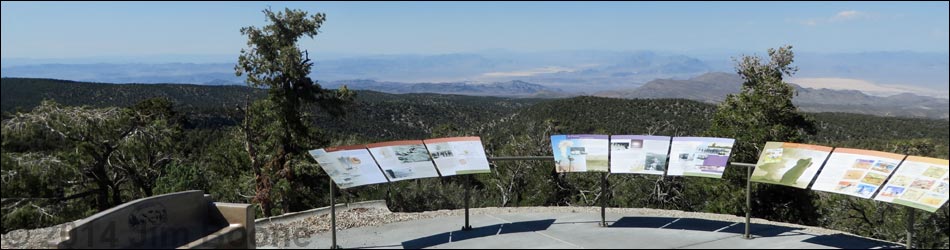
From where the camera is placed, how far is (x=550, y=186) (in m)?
24.0

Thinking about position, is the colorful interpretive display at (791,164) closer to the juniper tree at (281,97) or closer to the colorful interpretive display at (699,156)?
the colorful interpretive display at (699,156)

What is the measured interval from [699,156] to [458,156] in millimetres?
3618

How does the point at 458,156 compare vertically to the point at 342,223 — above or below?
above

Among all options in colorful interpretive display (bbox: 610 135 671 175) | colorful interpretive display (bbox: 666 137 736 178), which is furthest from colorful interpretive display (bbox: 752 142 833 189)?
colorful interpretive display (bbox: 610 135 671 175)

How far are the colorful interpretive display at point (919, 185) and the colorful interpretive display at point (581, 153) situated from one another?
143 inches

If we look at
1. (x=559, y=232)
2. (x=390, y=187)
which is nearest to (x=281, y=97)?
(x=390, y=187)

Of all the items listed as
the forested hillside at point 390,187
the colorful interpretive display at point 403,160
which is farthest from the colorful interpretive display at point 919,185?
the colorful interpretive display at point 403,160

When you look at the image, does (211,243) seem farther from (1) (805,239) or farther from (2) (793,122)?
(2) (793,122)

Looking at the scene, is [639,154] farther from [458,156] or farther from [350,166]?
[350,166]

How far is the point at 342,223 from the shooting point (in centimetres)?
1128

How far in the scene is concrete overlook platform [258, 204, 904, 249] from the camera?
9.49m

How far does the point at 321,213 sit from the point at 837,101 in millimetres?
208598

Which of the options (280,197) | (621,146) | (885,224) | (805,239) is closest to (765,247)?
(805,239)

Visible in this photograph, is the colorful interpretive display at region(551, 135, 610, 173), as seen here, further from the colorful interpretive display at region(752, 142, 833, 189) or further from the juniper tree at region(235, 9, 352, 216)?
the juniper tree at region(235, 9, 352, 216)
